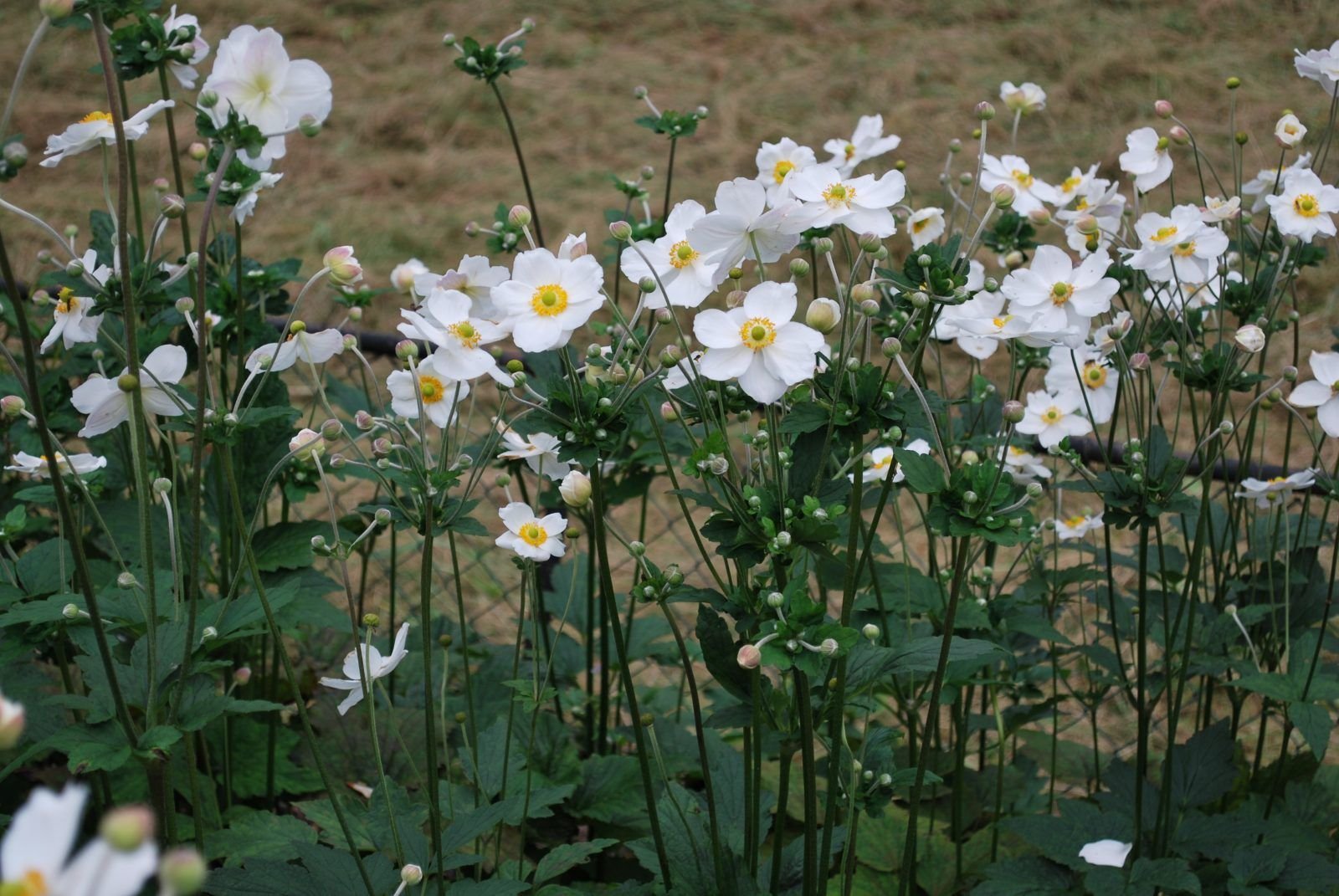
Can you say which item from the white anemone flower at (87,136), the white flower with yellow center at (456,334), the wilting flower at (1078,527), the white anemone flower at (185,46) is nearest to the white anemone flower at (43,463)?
the white anemone flower at (87,136)

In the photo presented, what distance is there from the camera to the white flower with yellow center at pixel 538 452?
5.06 ft

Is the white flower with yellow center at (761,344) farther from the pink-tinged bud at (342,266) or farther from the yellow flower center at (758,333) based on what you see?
the pink-tinged bud at (342,266)

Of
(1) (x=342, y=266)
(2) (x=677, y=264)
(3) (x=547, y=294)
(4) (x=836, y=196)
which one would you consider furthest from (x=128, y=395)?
(4) (x=836, y=196)

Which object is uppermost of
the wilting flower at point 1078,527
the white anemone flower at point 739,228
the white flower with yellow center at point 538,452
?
the white anemone flower at point 739,228

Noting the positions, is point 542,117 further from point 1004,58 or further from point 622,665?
point 622,665

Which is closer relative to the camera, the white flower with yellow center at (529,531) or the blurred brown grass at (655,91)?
the white flower with yellow center at (529,531)

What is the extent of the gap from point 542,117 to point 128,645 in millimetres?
4695

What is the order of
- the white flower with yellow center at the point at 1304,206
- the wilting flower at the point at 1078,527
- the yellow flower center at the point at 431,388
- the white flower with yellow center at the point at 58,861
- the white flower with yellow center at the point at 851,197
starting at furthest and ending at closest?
the wilting flower at the point at 1078,527 → the white flower with yellow center at the point at 1304,206 → the yellow flower center at the point at 431,388 → the white flower with yellow center at the point at 851,197 → the white flower with yellow center at the point at 58,861

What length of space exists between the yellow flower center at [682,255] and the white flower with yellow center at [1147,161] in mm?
898

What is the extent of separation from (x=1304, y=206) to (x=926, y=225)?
0.50m

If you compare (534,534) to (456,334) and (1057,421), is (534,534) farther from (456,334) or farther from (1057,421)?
(1057,421)

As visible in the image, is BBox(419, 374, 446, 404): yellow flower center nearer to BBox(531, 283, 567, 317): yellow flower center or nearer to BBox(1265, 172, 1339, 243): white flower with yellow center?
BBox(531, 283, 567, 317): yellow flower center

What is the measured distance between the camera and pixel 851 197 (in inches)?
52.3

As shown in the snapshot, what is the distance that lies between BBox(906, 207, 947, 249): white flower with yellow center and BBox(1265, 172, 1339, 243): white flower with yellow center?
0.43 meters
